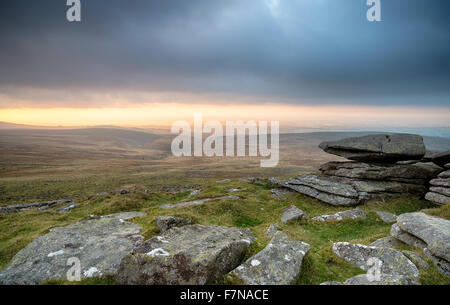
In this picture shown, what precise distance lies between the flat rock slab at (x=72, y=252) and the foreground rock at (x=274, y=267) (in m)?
6.13

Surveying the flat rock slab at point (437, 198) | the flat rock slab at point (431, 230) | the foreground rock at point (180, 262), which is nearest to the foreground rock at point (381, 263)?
the flat rock slab at point (431, 230)

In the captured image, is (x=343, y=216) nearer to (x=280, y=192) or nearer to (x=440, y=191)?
(x=280, y=192)

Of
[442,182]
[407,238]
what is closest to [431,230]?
[407,238]

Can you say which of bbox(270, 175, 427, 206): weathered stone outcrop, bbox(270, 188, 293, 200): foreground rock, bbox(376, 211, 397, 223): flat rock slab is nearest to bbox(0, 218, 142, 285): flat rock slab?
bbox(270, 188, 293, 200): foreground rock

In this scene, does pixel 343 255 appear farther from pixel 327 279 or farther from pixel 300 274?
pixel 300 274

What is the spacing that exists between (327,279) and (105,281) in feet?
31.7

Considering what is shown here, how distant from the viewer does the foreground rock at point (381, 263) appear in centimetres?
875

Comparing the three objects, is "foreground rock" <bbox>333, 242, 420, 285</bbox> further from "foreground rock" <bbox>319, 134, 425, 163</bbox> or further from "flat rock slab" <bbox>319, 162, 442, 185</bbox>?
"foreground rock" <bbox>319, 134, 425, 163</bbox>

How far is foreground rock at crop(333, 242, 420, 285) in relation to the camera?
344 inches

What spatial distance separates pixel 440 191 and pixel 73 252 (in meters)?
32.9

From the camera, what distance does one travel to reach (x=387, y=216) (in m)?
21.1

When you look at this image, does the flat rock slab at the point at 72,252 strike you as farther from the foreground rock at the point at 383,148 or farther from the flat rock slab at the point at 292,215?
the foreground rock at the point at 383,148
